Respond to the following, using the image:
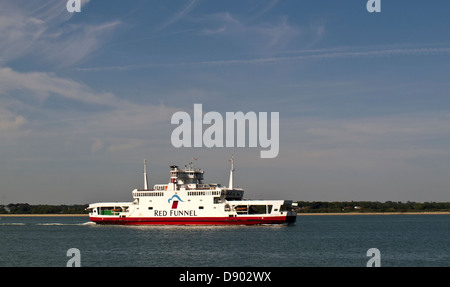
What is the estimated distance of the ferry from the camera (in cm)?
7794

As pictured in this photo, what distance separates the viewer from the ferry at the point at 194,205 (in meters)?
77.9

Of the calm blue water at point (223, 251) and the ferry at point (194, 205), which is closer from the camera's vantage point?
the calm blue water at point (223, 251)

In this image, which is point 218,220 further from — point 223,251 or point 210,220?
point 223,251

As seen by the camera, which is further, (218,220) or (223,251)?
(218,220)

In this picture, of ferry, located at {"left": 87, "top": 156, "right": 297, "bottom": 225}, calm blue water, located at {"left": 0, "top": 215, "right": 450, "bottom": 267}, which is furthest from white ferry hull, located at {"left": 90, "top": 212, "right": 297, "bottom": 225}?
calm blue water, located at {"left": 0, "top": 215, "right": 450, "bottom": 267}

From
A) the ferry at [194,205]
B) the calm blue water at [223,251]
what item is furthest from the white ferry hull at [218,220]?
the calm blue water at [223,251]

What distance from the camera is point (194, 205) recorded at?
262 feet

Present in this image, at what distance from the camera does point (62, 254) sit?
49.0 metres

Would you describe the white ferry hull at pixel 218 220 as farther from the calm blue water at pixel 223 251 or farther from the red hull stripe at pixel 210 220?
the calm blue water at pixel 223 251

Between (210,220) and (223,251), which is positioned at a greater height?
(210,220)

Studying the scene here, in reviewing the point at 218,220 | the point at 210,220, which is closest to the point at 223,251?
the point at 218,220
